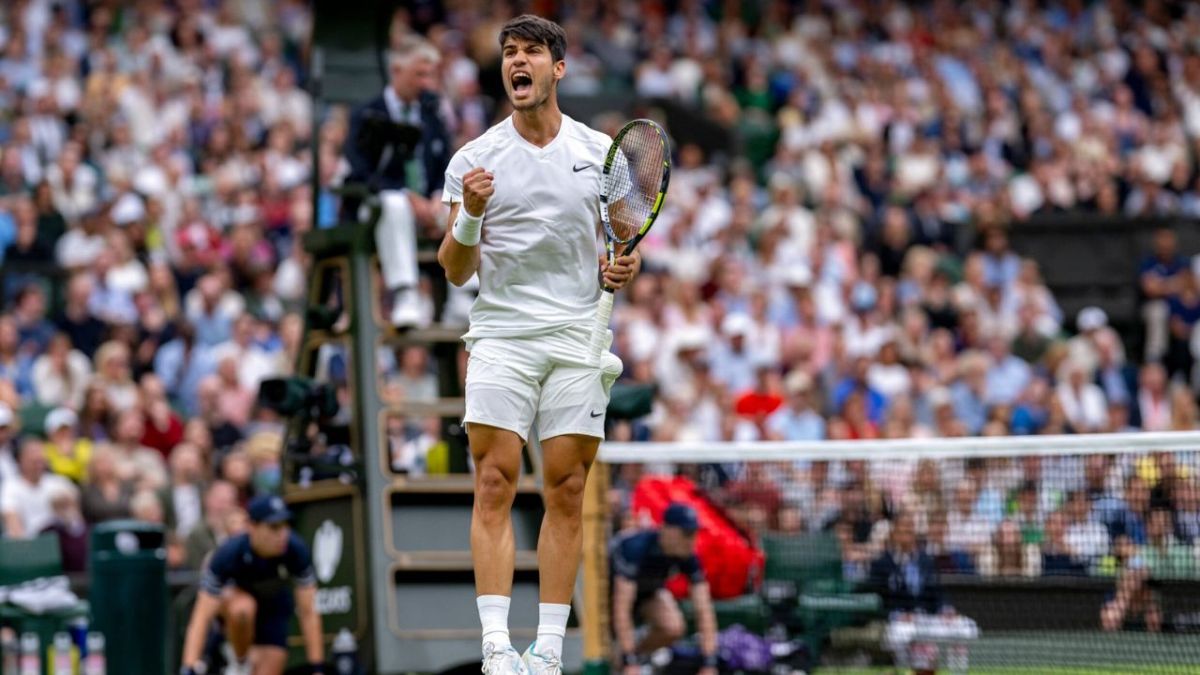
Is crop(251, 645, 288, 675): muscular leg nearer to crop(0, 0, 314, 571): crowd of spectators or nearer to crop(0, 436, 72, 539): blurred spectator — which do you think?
crop(0, 0, 314, 571): crowd of spectators

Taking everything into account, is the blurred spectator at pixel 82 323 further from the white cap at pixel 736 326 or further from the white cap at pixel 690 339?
the white cap at pixel 736 326

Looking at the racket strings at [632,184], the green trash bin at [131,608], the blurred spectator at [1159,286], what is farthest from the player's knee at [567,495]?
the blurred spectator at [1159,286]

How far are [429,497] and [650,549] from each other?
132 centimetres

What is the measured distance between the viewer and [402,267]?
12.2 metres

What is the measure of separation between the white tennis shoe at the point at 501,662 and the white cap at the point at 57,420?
9420mm

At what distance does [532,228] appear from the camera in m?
8.01

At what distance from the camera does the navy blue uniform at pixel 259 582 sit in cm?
1265

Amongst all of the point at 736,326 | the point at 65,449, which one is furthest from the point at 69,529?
the point at 736,326

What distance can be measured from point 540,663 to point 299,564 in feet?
15.4

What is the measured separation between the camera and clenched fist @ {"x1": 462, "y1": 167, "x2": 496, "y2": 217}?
7637 mm

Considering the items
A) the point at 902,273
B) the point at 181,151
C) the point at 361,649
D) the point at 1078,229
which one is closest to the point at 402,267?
the point at 361,649

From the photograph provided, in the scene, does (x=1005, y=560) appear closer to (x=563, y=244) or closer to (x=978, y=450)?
(x=978, y=450)

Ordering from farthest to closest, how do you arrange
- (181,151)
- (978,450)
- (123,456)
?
(181,151)
(123,456)
(978,450)

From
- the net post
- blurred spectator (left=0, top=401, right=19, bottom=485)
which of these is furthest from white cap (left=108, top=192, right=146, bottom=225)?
the net post
